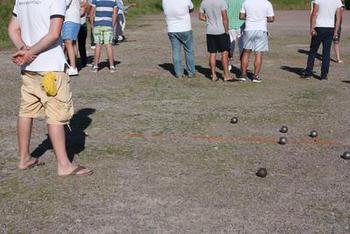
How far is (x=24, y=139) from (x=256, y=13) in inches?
239

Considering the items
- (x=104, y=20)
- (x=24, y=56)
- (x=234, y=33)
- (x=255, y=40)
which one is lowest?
(x=234, y=33)

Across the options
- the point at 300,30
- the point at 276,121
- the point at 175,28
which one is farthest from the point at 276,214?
the point at 300,30

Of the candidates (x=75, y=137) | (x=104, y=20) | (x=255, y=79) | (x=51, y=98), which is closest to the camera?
(x=51, y=98)

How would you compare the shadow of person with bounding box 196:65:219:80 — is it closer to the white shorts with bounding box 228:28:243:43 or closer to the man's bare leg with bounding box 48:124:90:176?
the white shorts with bounding box 228:28:243:43

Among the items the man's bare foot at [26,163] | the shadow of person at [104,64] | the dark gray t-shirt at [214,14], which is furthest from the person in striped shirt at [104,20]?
the man's bare foot at [26,163]

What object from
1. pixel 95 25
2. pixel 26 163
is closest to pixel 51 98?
pixel 26 163

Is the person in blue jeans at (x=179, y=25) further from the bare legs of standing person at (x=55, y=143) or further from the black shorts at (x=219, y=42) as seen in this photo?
the bare legs of standing person at (x=55, y=143)

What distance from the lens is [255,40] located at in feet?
34.2

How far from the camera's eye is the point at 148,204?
190 inches

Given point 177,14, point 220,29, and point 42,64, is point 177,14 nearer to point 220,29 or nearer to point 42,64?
point 220,29

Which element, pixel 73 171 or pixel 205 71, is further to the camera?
pixel 205 71

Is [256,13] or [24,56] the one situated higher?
[24,56]

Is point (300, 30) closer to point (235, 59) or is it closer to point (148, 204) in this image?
point (235, 59)

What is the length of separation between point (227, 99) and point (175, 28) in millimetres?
2268
